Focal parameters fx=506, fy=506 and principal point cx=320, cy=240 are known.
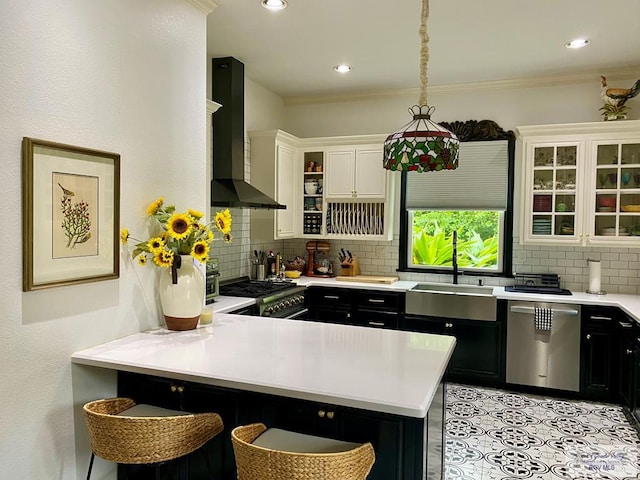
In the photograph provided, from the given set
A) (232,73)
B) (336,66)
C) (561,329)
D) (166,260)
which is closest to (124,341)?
(166,260)

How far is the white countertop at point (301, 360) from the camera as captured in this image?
179 cm

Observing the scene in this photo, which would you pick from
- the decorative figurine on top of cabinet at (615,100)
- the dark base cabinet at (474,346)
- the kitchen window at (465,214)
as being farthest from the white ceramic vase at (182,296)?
the decorative figurine on top of cabinet at (615,100)

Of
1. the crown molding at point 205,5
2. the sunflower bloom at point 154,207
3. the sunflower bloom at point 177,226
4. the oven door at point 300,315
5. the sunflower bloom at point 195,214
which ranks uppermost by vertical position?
the crown molding at point 205,5

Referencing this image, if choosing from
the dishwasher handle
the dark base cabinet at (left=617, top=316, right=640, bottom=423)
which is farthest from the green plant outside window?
the dark base cabinet at (left=617, top=316, right=640, bottom=423)

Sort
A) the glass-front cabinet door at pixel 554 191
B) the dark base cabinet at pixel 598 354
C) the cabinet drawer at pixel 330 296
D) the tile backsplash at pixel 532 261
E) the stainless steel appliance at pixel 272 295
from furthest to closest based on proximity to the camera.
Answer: the cabinet drawer at pixel 330 296 → the tile backsplash at pixel 532 261 → the glass-front cabinet door at pixel 554 191 → the dark base cabinet at pixel 598 354 → the stainless steel appliance at pixel 272 295

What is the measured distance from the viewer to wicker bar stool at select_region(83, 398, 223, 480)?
185 centimetres

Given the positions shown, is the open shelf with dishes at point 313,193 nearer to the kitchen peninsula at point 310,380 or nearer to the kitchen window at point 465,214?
the kitchen window at point 465,214

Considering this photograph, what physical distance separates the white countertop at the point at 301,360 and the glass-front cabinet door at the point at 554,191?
2.42 m

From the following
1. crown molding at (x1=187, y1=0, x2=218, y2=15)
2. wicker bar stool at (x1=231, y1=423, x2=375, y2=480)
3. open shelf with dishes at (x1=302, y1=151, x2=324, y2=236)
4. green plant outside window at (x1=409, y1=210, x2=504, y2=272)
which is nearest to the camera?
wicker bar stool at (x1=231, y1=423, x2=375, y2=480)

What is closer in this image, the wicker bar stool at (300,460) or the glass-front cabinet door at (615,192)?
the wicker bar stool at (300,460)

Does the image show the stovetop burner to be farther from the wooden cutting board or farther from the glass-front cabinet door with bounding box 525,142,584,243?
the glass-front cabinet door with bounding box 525,142,584,243

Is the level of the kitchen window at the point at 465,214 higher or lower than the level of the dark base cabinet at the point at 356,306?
higher

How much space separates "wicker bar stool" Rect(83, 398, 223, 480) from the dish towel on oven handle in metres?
Answer: 3.23

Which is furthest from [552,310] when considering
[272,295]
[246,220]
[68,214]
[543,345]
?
[68,214]
